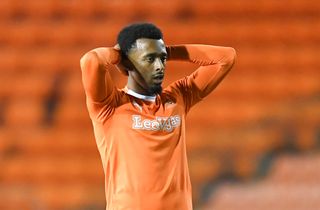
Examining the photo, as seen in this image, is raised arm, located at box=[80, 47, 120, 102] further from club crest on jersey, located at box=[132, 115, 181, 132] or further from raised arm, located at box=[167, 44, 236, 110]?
raised arm, located at box=[167, 44, 236, 110]

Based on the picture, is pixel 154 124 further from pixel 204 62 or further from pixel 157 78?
pixel 204 62

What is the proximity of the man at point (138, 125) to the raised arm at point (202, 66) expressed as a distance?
0.05 metres

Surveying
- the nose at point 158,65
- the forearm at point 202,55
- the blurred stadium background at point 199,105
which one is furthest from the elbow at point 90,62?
the blurred stadium background at point 199,105

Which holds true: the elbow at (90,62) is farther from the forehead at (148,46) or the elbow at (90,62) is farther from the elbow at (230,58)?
the elbow at (230,58)

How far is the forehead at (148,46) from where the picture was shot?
46.7 inches

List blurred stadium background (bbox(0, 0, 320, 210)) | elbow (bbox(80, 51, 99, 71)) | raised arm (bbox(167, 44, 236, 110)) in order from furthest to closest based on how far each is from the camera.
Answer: blurred stadium background (bbox(0, 0, 320, 210)) < raised arm (bbox(167, 44, 236, 110)) < elbow (bbox(80, 51, 99, 71))

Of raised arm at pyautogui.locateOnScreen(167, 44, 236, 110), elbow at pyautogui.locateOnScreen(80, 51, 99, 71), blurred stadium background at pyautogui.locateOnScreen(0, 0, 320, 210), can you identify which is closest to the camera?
elbow at pyautogui.locateOnScreen(80, 51, 99, 71)

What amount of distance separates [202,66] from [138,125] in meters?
0.21

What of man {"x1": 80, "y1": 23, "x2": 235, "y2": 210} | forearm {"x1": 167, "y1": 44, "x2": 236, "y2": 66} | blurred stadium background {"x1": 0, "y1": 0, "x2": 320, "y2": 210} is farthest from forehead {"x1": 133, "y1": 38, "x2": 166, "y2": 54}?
blurred stadium background {"x1": 0, "y1": 0, "x2": 320, "y2": 210}

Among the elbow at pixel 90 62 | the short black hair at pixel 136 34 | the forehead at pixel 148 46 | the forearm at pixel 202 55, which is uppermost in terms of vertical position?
the short black hair at pixel 136 34

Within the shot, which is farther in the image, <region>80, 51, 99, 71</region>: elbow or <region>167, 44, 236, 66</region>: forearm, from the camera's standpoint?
<region>167, 44, 236, 66</region>: forearm

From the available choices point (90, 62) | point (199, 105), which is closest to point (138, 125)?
point (90, 62)

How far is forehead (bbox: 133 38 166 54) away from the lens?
3.89ft

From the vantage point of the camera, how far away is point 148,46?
3.89 feet
